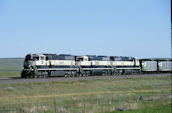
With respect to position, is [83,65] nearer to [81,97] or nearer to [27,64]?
[27,64]

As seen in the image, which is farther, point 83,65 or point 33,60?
point 83,65

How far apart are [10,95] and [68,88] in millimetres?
10233

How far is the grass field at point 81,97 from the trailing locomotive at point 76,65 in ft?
15.4

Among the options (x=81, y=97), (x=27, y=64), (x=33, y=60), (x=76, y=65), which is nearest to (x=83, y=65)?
(x=76, y=65)

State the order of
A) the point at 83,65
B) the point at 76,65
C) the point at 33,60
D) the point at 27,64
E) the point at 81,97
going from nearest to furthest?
the point at 81,97 → the point at 33,60 → the point at 27,64 → the point at 76,65 → the point at 83,65

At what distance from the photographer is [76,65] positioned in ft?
182

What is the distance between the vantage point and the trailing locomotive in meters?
48.2

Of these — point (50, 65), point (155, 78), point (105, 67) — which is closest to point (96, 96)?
point (50, 65)

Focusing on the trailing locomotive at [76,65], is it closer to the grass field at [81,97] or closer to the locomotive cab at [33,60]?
the locomotive cab at [33,60]

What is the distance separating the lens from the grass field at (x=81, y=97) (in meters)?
29.1

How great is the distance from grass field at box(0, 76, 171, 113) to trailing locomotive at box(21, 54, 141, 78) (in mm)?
4683

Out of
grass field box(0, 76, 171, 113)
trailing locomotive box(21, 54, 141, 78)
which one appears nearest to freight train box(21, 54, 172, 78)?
trailing locomotive box(21, 54, 141, 78)

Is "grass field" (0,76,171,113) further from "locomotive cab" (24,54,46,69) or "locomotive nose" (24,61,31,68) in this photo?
"locomotive nose" (24,61,31,68)

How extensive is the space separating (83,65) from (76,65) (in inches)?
74.0
